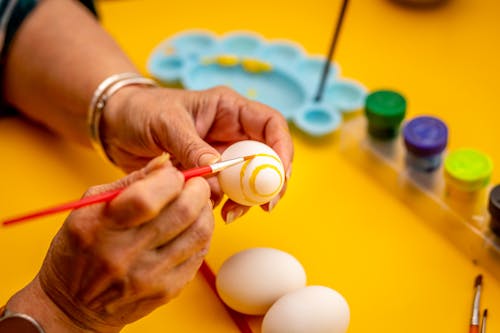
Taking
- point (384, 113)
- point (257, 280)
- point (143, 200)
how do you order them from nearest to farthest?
point (143, 200) → point (257, 280) → point (384, 113)

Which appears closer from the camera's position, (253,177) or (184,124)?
(253,177)

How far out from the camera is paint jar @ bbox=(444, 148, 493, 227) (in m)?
0.94

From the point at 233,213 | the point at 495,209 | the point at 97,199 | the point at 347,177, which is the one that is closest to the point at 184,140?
the point at 233,213

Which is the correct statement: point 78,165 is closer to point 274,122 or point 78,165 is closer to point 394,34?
point 274,122

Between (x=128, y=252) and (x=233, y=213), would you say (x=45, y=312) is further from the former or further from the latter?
(x=233, y=213)

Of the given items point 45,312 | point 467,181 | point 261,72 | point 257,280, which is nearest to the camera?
point 45,312

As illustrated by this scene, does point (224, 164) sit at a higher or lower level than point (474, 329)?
higher

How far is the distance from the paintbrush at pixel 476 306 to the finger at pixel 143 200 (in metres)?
0.47

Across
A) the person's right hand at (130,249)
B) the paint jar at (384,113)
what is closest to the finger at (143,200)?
the person's right hand at (130,249)

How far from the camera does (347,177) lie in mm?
1062

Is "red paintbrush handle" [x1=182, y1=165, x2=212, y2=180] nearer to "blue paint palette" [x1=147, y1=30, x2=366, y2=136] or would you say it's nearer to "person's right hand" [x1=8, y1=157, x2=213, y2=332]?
"person's right hand" [x1=8, y1=157, x2=213, y2=332]

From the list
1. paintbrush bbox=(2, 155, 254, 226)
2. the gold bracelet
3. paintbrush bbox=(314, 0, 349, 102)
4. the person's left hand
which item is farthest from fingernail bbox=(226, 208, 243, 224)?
paintbrush bbox=(314, 0, 349, 102)

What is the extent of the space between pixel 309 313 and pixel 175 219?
24 cm

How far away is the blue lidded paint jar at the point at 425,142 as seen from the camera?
986 mm
